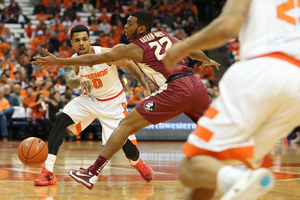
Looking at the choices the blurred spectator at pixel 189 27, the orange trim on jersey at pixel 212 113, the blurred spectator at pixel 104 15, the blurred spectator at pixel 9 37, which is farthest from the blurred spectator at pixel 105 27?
the orange trim on jersey at pixel 212 113

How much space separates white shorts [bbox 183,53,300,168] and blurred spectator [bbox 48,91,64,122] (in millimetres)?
11142

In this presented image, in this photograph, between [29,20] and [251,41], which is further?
[29,20]

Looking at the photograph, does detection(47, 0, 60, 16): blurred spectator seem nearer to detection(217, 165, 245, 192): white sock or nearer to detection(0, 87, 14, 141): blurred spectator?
detection(0, 87, 14, 141): blurred spectator

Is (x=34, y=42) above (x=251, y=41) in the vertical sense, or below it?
below

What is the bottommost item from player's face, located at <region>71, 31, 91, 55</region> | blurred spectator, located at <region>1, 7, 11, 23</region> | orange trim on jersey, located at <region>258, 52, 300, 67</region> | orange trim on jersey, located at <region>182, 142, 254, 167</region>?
blurred spectator, located at <region>1, 7, 11, 23</region>

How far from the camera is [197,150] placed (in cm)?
237

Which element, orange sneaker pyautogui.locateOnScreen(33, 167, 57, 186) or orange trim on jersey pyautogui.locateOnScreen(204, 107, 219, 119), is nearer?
orange trim on jersey pyautogui.locateOnScreen(204, 107, 219, 119)

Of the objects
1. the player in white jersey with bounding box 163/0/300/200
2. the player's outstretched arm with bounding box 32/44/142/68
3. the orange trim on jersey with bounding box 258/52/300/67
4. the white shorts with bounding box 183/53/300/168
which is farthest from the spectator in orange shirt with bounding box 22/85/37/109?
the orange trim on jersey with bounding box 258/52/300/67

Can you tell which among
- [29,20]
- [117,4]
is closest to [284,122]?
[29,20]

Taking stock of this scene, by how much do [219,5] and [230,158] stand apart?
23143mm

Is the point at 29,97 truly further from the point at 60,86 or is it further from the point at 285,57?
the point at 285,57

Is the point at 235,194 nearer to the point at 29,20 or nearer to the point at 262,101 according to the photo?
the point at 262,101

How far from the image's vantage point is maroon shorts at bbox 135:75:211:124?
461 cm

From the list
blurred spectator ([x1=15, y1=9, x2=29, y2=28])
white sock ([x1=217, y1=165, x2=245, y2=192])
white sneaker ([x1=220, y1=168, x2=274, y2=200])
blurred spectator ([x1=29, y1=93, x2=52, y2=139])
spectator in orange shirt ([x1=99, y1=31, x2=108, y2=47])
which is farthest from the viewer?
blurred spectator ([x1=15, y1=9, x2=29, y2=28])
